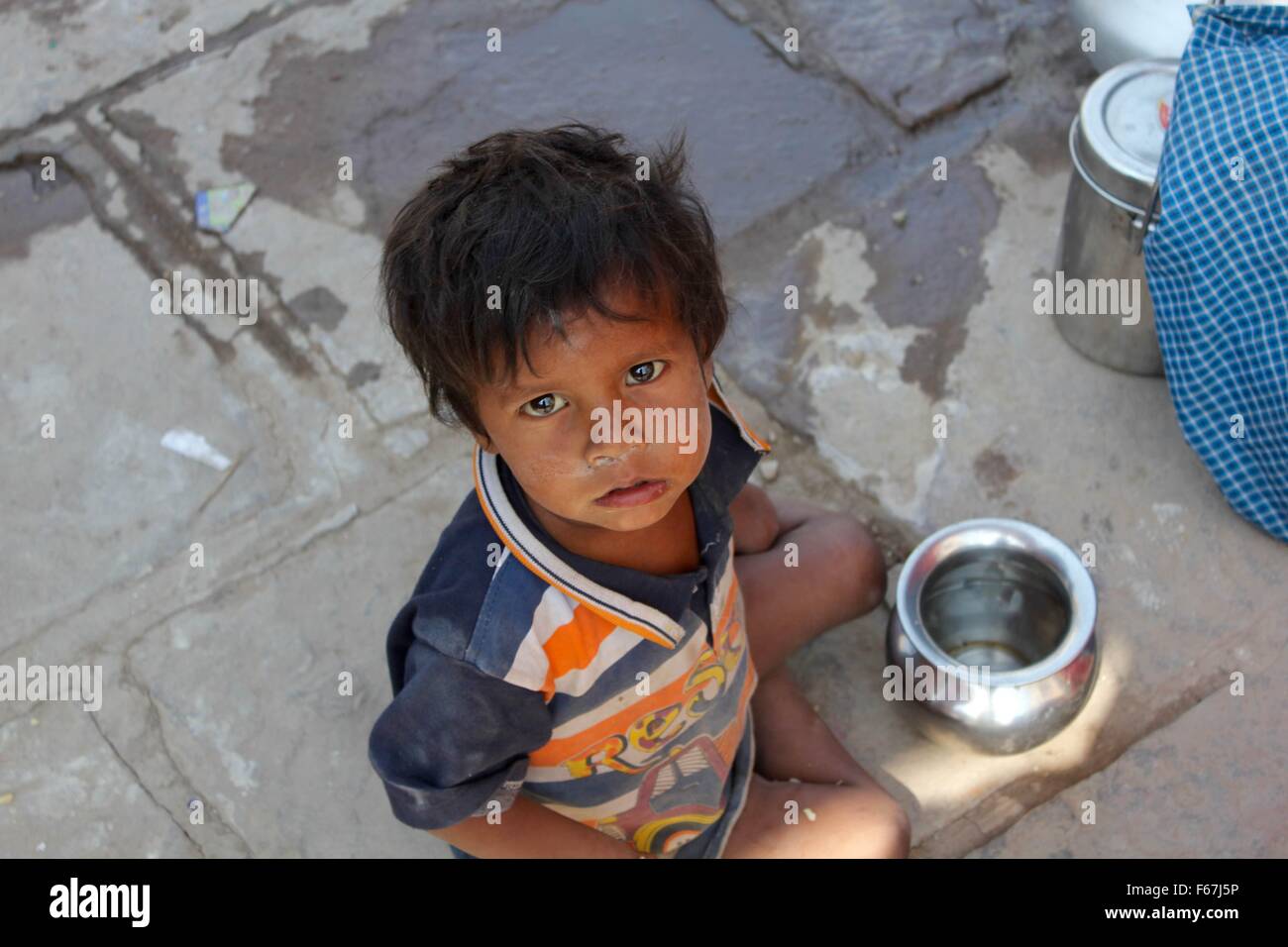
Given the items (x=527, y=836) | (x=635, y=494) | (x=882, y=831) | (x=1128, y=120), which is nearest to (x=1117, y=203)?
(x=1128, y=120)

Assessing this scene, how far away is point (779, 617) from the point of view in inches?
79.0

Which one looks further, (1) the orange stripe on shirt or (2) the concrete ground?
(2) the concrete ground

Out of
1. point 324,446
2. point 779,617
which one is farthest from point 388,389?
point 779,617

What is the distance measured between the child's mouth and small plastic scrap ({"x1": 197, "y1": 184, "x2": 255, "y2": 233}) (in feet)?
5.02

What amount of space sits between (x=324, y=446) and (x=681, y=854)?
974 mm

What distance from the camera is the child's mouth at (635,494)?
139 cm

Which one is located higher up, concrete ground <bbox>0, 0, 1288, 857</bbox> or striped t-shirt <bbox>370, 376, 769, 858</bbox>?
striped t-shirt <bbox>370, 376, 769, 858</bbox>

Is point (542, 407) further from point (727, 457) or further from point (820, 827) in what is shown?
point (820, 827)

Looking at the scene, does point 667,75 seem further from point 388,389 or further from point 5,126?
point 5,126

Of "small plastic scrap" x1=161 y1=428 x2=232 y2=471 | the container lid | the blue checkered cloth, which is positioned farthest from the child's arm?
the container lid

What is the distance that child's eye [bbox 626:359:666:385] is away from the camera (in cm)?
135

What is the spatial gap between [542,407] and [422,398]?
110cm

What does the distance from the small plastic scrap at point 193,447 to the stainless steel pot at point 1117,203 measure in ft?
4.80

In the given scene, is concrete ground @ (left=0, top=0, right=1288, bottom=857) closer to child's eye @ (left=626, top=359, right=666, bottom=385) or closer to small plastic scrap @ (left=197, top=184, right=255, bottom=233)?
small plastic scrap @ (left=197, top=184, right=255, bottom=233)
